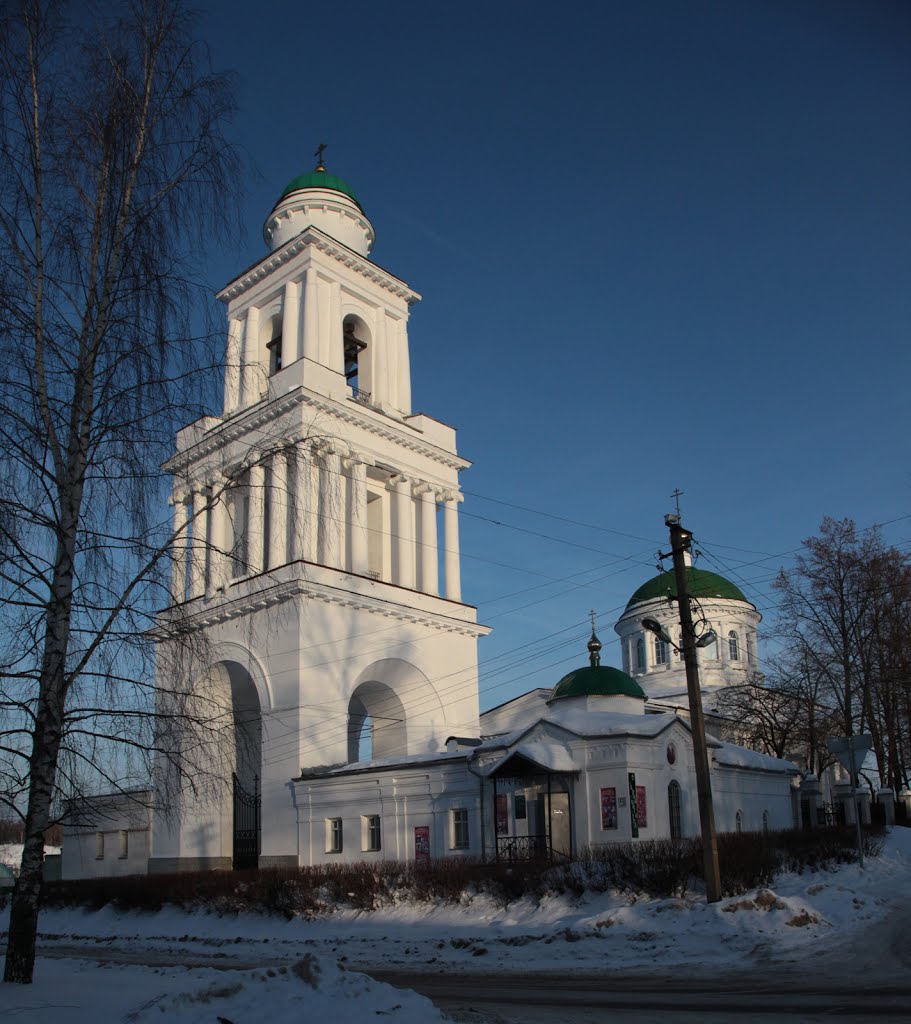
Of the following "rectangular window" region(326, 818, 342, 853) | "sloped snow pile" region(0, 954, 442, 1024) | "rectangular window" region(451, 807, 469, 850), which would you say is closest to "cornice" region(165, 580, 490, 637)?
"rectangular window" region(326, 818, 342, 853)

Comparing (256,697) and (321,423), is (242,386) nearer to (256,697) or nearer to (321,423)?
(321,423)

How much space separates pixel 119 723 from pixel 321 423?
22368mm

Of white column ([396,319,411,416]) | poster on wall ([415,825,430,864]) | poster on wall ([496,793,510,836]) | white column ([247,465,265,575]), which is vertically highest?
white column ([396,319,411,416])

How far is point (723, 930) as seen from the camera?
48.2 feet

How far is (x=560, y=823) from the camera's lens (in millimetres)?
24625

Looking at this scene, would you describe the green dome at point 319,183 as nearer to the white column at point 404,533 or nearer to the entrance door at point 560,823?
the white column at point 404,533

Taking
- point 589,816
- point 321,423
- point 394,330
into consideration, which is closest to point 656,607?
point 394,330

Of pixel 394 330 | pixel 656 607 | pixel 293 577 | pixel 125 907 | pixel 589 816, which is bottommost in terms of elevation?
pixel 125 907

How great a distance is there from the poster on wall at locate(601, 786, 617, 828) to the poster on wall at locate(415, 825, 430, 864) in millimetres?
5386

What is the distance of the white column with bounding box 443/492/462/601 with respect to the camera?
119 feet

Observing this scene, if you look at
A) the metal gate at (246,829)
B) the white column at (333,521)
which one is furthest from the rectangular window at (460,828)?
the white column at (333,521)

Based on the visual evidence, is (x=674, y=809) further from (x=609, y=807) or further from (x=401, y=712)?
(x=401, y=712)

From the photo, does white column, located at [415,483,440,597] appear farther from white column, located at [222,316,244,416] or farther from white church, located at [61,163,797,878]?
white column, located at [222,316,244,416]

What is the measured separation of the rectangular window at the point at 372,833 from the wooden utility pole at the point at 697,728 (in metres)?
12.7
